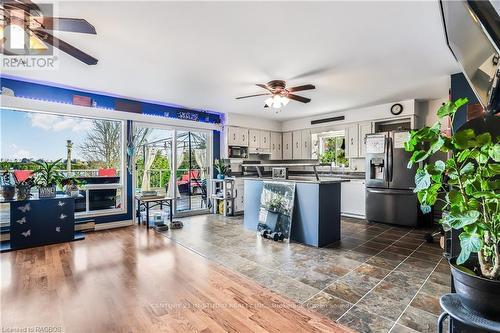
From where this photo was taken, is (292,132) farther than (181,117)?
Yes

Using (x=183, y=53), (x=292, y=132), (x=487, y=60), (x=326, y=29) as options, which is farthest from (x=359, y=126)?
(x=487, y=60)

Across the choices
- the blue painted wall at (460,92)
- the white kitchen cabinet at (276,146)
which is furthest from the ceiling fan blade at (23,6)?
the white kitchen cabinet at (276,146)

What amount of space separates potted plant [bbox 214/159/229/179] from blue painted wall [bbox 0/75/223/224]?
0.25 metres

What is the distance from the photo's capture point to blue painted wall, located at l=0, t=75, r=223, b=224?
3908 millimetres

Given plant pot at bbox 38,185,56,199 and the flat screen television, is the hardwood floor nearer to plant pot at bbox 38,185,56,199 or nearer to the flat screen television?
plant pot at bbox 38,185,56,199

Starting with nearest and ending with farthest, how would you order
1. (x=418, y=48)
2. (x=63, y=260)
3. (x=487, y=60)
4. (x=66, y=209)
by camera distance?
1. (x=487, y=60)
2. (x=418, y=48)
3. (x=63, y=260)
4. (x=66, y=209)

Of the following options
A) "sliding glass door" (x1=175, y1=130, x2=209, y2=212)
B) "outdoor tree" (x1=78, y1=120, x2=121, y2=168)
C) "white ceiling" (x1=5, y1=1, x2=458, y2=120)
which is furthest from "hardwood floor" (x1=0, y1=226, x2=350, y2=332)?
"sliding glass door" (x1=175, y1=130, x2=209, y2=212)

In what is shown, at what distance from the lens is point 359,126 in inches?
230

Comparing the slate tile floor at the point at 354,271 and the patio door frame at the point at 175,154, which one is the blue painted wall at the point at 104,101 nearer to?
the patio door frame at the point at 175,154

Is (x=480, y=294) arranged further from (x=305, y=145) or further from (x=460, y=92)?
(x=305, y=145)

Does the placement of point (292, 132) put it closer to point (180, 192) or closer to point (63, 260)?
point (180, 192)

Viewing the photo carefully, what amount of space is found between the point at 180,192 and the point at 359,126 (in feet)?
15.1

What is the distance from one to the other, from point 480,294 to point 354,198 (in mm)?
4778

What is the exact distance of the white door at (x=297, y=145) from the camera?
7137 millimetres
